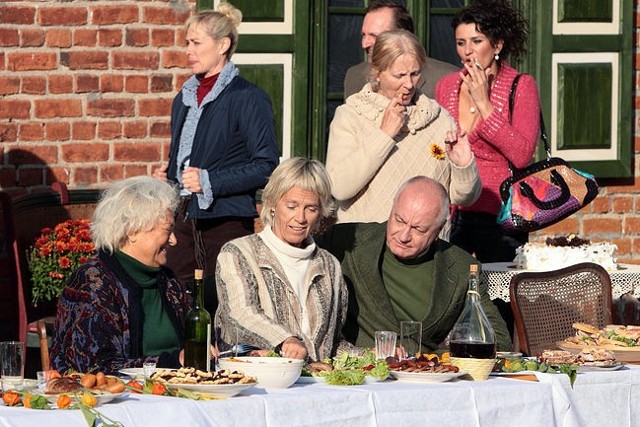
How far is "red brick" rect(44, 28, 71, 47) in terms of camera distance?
792cm

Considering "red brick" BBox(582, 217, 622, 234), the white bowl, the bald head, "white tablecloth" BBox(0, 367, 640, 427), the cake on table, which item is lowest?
"white tablecloth" BBox(0, 367, 640, 427)

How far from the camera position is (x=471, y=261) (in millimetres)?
5797

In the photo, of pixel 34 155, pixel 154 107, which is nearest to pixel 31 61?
pixel 34 155

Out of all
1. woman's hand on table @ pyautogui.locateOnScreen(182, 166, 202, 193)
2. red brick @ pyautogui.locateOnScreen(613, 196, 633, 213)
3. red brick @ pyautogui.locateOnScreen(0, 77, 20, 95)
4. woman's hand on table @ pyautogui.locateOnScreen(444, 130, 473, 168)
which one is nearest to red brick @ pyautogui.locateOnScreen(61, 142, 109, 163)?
red brick @ pyautogui.locateOnScreen(0, 77, 20, 95)

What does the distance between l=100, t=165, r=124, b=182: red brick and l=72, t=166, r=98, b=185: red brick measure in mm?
37

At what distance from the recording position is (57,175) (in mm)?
7965

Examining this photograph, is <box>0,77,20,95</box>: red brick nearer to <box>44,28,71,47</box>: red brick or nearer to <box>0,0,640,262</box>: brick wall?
<box>0,0,640,262</box>: brick wall

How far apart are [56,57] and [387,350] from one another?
375cm

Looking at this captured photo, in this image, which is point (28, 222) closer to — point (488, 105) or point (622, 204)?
point (488, 105)

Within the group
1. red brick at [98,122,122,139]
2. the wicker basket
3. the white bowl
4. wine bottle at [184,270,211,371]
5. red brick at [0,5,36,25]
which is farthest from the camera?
red brick at [98,122,122,139]

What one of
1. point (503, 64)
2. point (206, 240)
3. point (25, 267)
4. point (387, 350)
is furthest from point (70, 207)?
point (387, 350)

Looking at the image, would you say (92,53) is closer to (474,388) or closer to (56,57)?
(56,57)

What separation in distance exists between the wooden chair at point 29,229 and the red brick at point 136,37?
35.0 inches

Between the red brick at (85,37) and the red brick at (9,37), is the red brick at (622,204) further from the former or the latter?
the red brick at (9,37)
